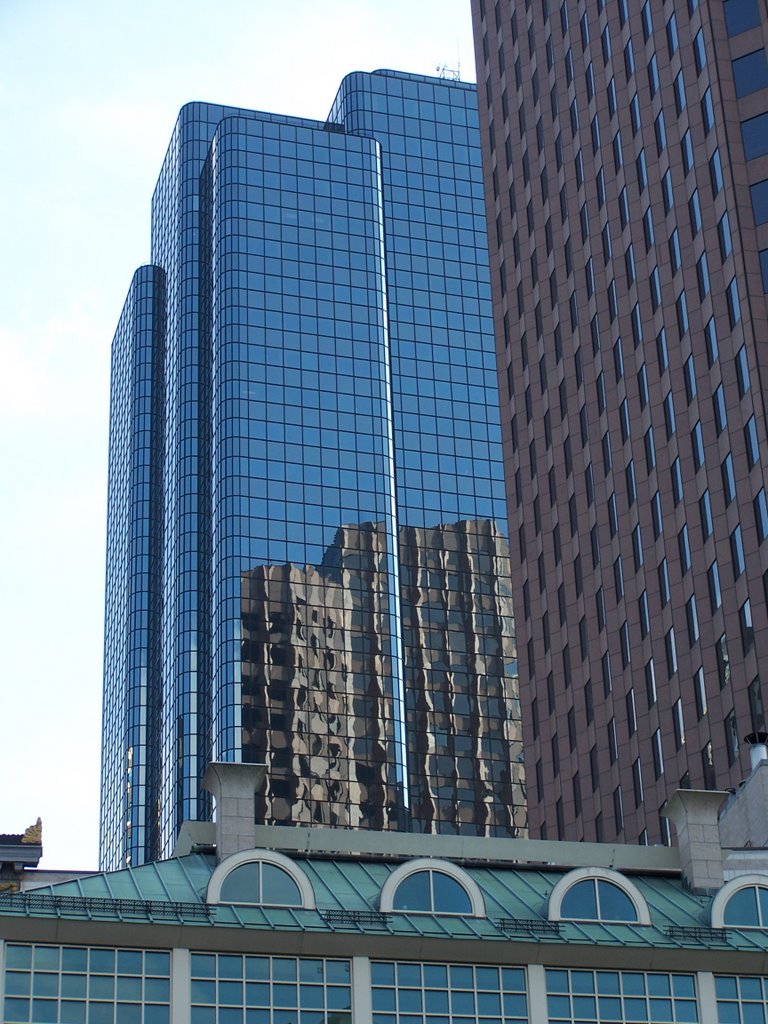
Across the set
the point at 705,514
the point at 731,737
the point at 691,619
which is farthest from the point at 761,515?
the point at 731,737

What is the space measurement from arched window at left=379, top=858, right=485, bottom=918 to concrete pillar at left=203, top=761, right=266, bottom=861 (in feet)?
16.7

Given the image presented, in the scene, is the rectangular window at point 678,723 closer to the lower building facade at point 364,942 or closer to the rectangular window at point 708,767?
the rectangular window at point 708,767

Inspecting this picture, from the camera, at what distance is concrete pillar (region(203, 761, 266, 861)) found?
64.4 meters

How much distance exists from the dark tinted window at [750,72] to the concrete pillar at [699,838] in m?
52.5

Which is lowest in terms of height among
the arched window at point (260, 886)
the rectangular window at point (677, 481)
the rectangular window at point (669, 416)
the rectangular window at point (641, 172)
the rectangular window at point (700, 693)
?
the arched window at point (260, 886)

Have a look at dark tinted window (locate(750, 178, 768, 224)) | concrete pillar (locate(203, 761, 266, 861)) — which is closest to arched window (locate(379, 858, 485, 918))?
concrete pillar (locate(203, 761, 266, 861))

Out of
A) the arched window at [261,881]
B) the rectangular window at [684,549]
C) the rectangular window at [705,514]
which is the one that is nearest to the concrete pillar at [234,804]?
the arched window at [261,881]

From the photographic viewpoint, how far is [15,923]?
191 ft

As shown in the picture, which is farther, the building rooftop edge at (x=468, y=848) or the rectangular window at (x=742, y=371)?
the rectangular window at (x=742, y=371)

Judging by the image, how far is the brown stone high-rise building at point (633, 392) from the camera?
10412cm

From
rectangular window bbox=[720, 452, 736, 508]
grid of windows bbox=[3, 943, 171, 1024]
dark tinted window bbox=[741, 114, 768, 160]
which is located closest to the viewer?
grid of windows bbox=[3, 943, 171, 1024]

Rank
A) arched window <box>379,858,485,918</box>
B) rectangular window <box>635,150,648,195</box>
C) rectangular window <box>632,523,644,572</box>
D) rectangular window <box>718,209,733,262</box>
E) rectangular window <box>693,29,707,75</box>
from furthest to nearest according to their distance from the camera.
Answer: rectangular window <box>635,150,648,195</box>
rectangular window <box>632,523,644,572</box>
rectangular window <box>693,29,707,75</box>
rectangular window <box>718,209,733,262</box>
arched window <box>379,858,485,918</box>

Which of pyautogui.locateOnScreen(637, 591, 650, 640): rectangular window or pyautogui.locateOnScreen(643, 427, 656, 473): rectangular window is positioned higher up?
pyautogui.locateOnScreen(643, 427, 656, 473): rectangular window

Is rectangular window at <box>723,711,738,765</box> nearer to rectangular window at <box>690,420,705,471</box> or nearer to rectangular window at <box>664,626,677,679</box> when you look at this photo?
rectangular window at <box>664,626,677,679</box>
